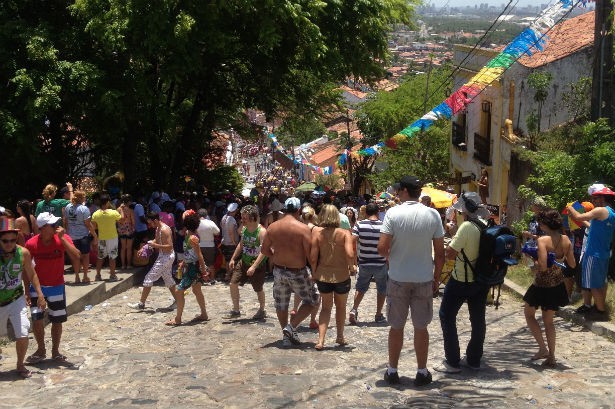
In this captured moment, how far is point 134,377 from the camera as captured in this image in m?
7.83

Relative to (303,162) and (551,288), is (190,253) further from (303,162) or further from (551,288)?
(303,162)

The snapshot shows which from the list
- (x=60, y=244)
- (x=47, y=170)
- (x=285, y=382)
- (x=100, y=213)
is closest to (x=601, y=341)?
(x=285, y=382)

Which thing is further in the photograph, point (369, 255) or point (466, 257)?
point (369, 255)

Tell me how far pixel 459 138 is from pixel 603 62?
57.9 ft

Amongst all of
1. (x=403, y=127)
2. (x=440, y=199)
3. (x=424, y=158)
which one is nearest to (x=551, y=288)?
(x=440, y=199)

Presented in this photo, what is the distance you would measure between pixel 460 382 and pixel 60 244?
13.7ft

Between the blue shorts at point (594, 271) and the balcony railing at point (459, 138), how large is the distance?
61.7 ft

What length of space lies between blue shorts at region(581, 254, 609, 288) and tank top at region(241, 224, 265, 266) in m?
3.83

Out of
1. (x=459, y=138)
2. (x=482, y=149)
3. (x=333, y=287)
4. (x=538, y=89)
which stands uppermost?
(x=538, y=89)

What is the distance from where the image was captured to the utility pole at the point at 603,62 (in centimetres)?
1141

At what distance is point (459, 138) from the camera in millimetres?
29156

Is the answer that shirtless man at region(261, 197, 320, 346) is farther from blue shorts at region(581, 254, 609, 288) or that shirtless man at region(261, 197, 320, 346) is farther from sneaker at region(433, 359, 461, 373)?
blue shorts at region(581, 254, 609, 288)

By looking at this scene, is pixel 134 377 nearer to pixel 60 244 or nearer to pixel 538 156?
pixel 60 244

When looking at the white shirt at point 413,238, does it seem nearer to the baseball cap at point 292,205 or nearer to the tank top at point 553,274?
the tank top at point 553,274
